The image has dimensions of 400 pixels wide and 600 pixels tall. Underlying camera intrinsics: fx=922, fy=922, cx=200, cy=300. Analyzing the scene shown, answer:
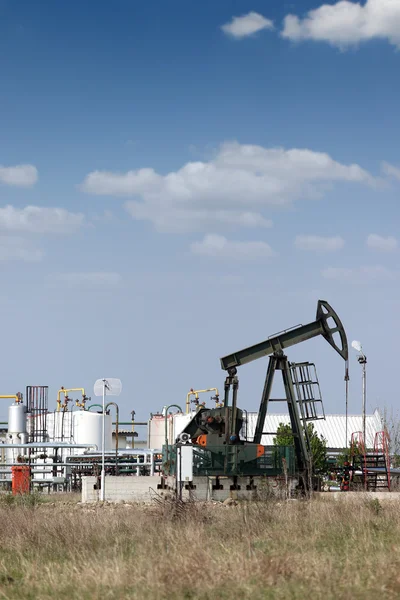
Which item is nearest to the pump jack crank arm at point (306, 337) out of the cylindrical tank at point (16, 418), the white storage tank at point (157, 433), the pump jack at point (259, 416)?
the pump jack at point (259, 416)

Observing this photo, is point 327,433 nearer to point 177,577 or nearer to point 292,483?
point 292,483

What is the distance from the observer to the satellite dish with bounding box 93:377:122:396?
77.5 ft

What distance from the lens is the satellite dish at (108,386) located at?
23.6 m

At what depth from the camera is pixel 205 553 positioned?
1157cm

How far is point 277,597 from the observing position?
32.5 feet

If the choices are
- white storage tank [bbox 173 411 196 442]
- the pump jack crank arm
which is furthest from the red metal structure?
white storage tank [bbox 173 411 196 442]

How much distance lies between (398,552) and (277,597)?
3169 millimetres

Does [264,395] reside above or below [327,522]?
above

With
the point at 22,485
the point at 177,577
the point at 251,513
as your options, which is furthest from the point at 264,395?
the point at 177,577

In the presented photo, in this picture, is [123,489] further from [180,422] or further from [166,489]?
[180,422]

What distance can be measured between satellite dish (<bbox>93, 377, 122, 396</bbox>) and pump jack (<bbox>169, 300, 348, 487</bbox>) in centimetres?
274

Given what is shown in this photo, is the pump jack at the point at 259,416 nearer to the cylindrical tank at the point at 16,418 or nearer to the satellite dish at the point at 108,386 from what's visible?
the satellite dish at the point at 108,386

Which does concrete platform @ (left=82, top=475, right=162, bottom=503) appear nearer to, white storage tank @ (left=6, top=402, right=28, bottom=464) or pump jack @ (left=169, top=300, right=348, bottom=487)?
pump jack @ (left=169, top=300, right=348, bottom=487)

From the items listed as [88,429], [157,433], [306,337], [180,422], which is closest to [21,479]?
[306,337]
